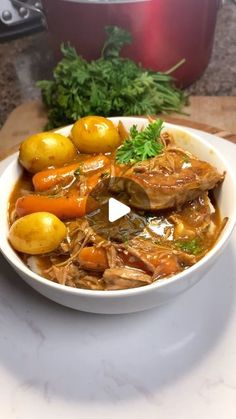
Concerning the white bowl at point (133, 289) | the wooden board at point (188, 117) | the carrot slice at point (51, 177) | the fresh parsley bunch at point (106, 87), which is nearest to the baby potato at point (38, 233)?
the white bowl at point (133, 289)

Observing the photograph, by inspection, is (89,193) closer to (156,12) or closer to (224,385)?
(224,385)

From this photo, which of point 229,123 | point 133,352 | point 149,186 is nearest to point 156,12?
point 229,123

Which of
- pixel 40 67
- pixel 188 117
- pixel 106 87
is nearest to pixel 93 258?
pixel 106 87

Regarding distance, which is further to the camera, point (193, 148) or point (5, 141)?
point (5, 141)

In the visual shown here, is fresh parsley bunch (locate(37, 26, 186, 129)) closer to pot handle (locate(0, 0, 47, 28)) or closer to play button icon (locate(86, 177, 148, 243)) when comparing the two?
pot handle (locate(0, 0, 47, 28))

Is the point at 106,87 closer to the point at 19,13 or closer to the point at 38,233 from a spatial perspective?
the point at 19,13

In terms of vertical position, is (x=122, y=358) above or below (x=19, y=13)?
below
